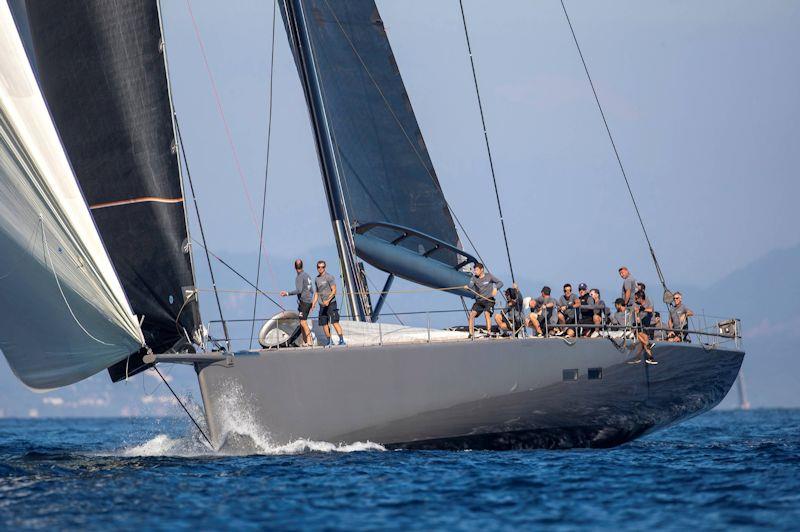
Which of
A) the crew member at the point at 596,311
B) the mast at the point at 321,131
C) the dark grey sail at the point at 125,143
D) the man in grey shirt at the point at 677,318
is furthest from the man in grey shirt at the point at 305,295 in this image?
the man in grey shirt at the point at 677,318

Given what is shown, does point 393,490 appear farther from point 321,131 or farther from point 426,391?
point 321,131

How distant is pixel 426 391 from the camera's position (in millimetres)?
17953

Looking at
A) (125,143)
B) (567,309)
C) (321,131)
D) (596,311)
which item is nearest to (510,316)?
(567,309)

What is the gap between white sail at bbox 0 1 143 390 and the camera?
15.8 meters

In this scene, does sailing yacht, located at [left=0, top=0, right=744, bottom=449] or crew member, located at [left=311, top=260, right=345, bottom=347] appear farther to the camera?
crew member, located at [left=311, top=260, right=345, bottom=347]

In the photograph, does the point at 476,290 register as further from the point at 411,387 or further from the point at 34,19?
the point at 34,19

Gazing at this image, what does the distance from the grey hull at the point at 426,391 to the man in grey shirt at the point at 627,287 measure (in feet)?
3.54

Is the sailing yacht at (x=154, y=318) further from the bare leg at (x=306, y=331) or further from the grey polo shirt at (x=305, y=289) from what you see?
the grey polo shirt at (x=305, y=289)

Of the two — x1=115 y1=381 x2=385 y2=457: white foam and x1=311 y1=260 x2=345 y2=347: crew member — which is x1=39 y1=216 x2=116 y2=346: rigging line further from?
x1=311 y1=260 x2=345 y2=347: crew member

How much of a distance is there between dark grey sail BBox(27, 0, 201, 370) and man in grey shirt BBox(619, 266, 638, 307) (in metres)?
6.67

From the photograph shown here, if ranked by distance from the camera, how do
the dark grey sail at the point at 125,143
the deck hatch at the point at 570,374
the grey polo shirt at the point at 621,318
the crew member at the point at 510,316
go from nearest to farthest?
the dark grey sail at the point at 125,143 < the deck hatch at the point at 570,374 < the crew member at the point at 510,316 < the grey polo shirt at the point at 621,318

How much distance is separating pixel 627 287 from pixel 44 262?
8919 mm

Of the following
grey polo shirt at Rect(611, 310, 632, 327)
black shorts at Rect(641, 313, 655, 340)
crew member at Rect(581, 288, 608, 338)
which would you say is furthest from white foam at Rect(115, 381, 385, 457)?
black shorts at Rect(641, 313, 655, 340)

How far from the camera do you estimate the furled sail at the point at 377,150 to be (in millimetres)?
22000
